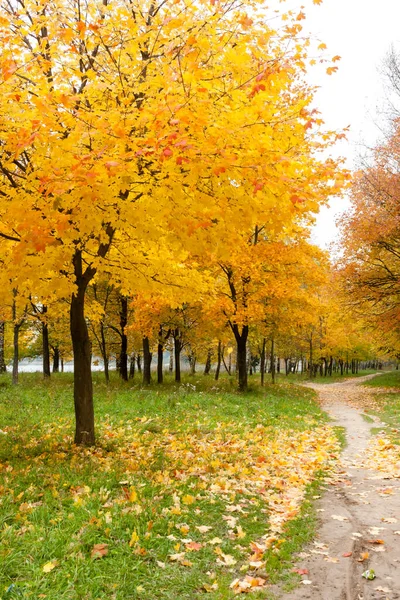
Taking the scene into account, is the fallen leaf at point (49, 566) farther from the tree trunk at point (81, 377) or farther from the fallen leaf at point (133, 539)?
the tree trunk at point (81, 377)

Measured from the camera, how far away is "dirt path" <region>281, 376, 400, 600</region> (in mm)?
3986

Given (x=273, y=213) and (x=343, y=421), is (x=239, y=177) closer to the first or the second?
(x=273, y=213)

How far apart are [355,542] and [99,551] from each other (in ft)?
9.06

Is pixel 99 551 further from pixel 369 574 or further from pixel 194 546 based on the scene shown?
pixel 369 574

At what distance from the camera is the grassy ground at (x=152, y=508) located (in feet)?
12.9

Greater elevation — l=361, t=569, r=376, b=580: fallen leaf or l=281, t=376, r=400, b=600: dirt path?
l=361, t=569, r=376, b=580: fallen leaf

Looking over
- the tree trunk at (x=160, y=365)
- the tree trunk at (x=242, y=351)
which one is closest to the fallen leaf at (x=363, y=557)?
the tree trunk at (x=242, y=351)

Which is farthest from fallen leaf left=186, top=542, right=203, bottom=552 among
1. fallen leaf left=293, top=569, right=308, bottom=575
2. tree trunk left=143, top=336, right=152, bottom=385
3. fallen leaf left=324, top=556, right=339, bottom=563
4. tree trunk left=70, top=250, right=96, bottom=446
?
tree trunk left=143, top=336, right=152, bottom=385

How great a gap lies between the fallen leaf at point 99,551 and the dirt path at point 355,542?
167 centimetres

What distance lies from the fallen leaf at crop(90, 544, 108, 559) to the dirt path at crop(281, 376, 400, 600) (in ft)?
5.49

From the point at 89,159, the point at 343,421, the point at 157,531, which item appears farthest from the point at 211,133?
the point at 343,421

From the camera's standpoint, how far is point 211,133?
A: 4988 mm

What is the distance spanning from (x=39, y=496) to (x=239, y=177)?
457 cm

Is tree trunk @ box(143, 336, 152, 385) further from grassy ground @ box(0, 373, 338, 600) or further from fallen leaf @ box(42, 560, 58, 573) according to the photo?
fallen leaf @ box(42, 560, 58, 573)
